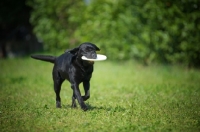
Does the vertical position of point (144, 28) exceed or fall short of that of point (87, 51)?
it exceeds it

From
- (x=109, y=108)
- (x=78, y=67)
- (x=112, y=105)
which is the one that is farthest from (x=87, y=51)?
(x=112, y=105)

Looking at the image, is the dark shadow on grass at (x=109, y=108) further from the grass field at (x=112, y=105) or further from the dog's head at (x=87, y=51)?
the dog's head at (x=87, y=51)

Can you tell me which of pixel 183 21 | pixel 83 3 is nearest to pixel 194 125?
pixel 183 21

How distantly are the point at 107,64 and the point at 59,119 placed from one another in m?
13.1

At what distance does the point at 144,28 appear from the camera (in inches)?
675

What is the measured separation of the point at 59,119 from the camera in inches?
273

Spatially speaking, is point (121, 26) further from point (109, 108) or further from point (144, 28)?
point (109, 108)

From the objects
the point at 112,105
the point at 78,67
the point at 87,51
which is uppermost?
the point at 87,51

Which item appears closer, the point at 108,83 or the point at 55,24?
the point at 108,83

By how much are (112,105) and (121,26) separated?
34.4 feet

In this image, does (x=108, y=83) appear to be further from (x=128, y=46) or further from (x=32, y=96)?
(x=128, y=46)

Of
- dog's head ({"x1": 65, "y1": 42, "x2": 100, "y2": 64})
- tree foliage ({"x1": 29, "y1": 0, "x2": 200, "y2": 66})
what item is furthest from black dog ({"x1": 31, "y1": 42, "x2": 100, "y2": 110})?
tree foliage ({"x1": 29, "y1": 0, "x2": 200, "y2": 66})

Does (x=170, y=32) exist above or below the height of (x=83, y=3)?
below

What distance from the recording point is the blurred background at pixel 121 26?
16047 millimetres
